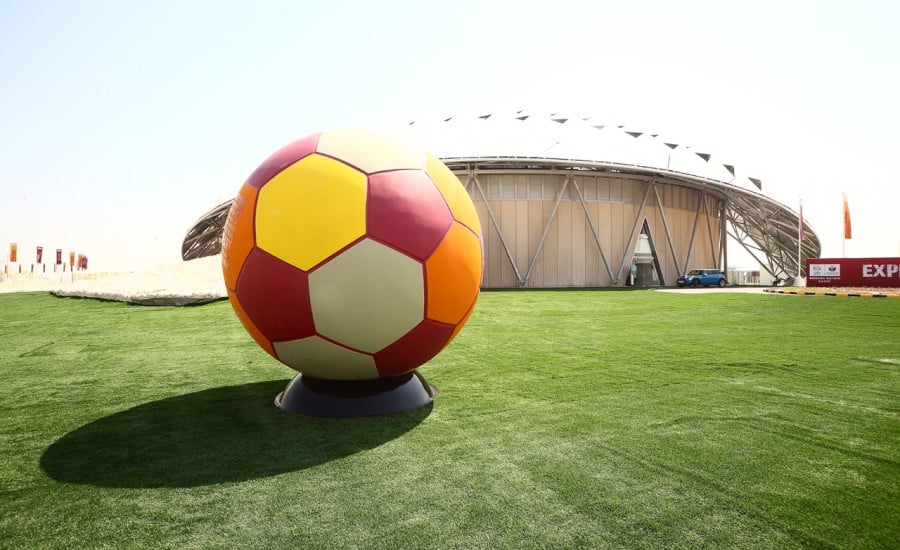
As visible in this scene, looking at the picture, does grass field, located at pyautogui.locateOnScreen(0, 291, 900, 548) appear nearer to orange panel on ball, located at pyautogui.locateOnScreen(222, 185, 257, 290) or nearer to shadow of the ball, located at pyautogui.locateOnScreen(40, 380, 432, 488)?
shadow of the ball, located at pyautogui.locateOnScreen(40, 380, 432, 488)

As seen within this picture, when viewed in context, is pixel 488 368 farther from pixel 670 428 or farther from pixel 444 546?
pixel 444 546

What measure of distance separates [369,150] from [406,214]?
68 cm

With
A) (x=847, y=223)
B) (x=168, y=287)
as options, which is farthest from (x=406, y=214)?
(x=847, y=223)

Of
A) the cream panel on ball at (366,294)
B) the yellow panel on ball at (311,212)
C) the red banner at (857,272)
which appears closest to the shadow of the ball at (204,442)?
the cream panel on ball at (366,294)

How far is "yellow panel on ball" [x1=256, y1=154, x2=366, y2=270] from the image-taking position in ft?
12.7

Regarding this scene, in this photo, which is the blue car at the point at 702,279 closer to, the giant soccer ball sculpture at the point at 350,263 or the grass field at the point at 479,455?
the grass field at the point at 479,455

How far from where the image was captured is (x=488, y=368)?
6.30 meters

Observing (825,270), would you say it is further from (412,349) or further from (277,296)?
(277,296)

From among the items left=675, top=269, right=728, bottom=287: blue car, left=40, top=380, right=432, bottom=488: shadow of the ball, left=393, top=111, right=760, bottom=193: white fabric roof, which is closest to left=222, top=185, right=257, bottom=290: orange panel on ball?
left=40, top=380, right=432, bottom=488: shadow of the ball

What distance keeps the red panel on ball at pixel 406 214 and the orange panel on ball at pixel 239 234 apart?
3.31ft

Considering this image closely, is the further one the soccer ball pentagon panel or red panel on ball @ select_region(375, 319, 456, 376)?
red panel on ball @ select_region(375, 319, 456, 376)

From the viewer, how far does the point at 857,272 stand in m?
24.5

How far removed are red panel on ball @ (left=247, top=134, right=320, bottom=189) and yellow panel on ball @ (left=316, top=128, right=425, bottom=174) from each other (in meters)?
0.09

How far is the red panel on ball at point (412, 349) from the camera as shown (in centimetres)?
417
